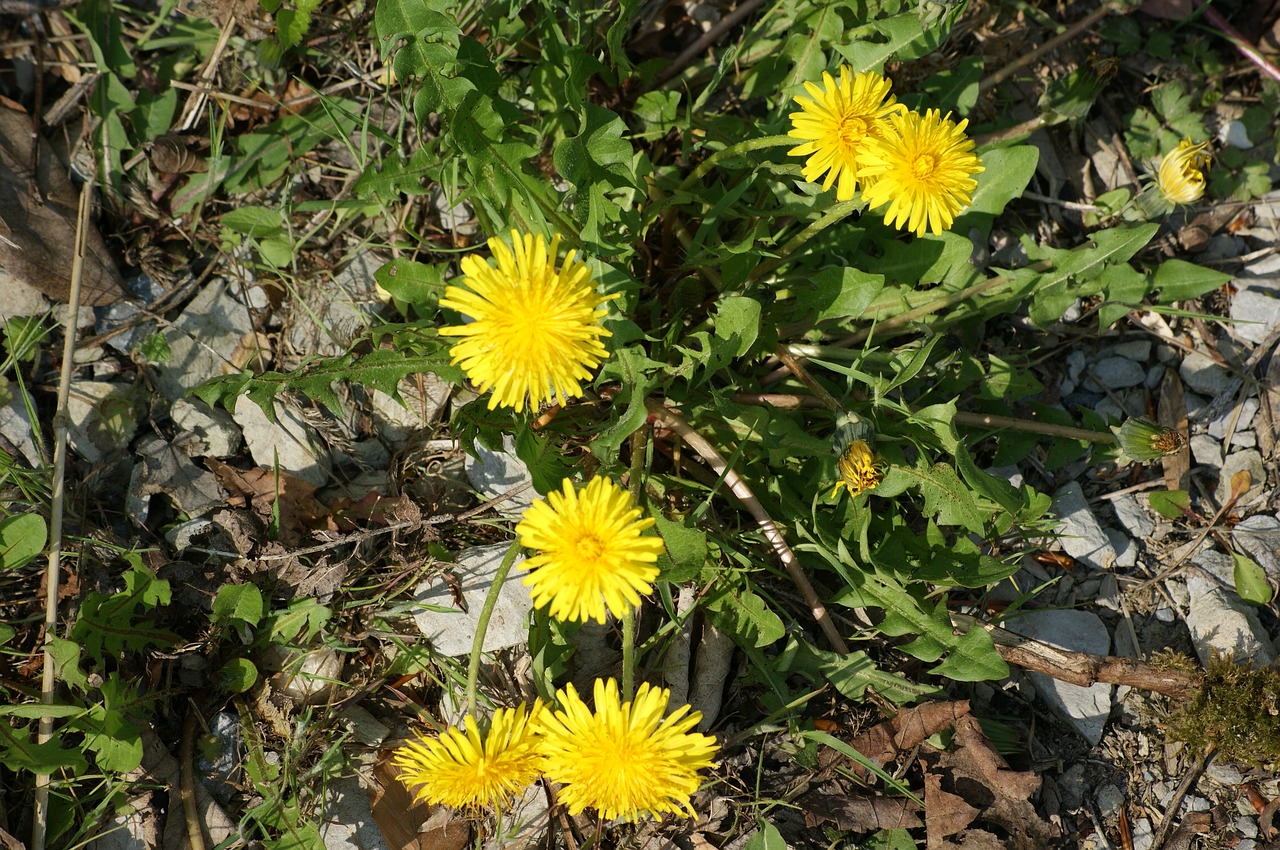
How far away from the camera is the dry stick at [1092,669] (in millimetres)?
2783

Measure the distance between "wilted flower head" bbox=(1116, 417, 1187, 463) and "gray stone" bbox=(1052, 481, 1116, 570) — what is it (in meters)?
0.37

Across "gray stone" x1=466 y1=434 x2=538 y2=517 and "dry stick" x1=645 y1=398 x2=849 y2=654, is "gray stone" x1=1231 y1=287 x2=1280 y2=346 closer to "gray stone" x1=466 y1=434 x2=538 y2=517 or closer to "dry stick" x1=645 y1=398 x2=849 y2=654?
"dry stick" x1=645 y1=398 x2=849 y2=654

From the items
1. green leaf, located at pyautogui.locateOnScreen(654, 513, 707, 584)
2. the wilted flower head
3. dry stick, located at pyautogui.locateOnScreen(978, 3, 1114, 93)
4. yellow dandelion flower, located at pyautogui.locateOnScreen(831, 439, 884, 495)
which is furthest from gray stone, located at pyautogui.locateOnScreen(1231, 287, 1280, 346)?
green leaf, located at pyautogui.locateOnScreen(654, 513, 707, 584)

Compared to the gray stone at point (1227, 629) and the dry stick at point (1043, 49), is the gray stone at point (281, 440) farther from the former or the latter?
A: the gray stone at point (1227, 629)

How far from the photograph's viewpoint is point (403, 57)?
2.36 metres

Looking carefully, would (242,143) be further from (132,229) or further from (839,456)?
(839,456)

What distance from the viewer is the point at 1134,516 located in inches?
124

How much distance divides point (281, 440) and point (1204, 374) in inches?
137

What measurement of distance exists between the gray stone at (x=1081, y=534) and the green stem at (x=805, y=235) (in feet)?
4.54

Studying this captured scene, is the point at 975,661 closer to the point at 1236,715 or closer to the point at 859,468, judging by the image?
the point at 859,468

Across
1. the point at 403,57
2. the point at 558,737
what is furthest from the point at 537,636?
the point at 403,57

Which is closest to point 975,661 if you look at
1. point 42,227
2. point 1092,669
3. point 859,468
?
point 1092,669

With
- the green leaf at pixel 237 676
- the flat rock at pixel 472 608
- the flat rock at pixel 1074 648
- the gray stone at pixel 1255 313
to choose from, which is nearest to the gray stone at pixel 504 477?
the flat rock at pixel 472 608

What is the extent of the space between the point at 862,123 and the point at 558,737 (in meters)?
1.83
